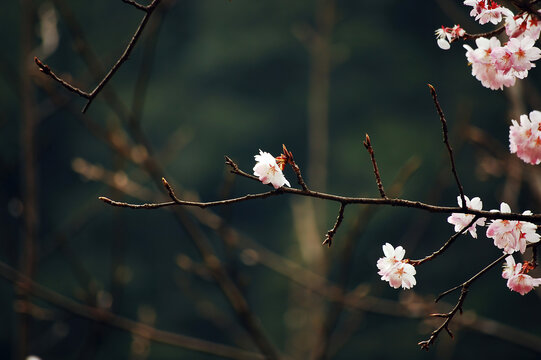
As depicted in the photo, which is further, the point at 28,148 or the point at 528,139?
the point at 28,148

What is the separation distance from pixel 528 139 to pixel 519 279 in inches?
7.8

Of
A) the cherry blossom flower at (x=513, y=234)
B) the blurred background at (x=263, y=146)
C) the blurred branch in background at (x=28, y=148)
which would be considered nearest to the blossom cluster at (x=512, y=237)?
the cherry blossom flower at (x=513, y=234)

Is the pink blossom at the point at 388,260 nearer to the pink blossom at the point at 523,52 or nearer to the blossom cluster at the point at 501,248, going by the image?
the blossom cluster at the point at 501,248

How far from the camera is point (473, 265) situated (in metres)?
8.09

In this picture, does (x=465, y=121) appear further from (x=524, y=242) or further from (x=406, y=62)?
(x=406, y=62)

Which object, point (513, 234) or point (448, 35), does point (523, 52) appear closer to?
point (448, 35)

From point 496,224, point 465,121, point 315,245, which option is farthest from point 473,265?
point 496,224

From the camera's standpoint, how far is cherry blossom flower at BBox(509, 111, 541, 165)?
721 millimetres

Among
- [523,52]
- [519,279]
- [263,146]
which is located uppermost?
[263,146]

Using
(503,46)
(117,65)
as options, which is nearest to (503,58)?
(503,46)

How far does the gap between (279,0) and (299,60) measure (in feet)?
4.36

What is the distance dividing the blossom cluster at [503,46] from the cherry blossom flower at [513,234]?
0.19m

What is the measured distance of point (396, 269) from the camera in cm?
80

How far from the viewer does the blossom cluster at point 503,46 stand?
2.34 feet
